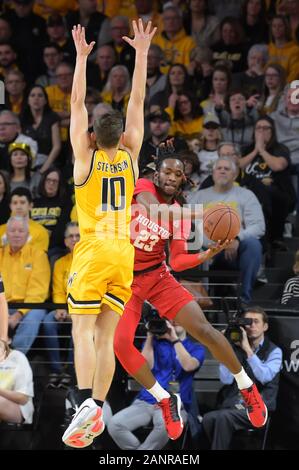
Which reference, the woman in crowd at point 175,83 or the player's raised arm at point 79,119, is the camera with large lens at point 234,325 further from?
the woman in crowd at point 175,83

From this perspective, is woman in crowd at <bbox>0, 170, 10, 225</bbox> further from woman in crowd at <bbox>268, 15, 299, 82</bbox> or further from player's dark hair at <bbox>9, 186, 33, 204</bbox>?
woman in crowd at <bbox>268, 15, 299, 82</bbox>

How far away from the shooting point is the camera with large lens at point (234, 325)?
10.4 m

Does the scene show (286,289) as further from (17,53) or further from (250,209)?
(17,53)

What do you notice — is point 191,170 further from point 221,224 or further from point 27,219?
point 221,224

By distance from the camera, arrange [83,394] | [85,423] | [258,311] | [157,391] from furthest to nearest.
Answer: [258,311] → [157,391] → [83,394] → [85,423]

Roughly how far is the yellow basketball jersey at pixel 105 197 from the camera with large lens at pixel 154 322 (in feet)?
9.16

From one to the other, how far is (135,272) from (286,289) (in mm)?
2774

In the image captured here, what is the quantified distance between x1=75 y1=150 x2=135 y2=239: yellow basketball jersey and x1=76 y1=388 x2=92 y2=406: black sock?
111 centimetres

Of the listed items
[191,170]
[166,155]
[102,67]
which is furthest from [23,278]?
[166,155]

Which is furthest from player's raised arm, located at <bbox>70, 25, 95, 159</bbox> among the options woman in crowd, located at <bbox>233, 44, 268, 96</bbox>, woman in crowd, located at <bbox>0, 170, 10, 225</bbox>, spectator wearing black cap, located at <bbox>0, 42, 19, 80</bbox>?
spectator wearing black cap, located at <bbox>0, 42, 19, 80</bbox>

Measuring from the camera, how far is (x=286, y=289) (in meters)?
11.2

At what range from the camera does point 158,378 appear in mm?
10766

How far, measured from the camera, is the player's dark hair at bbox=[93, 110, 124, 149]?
793 centimetres

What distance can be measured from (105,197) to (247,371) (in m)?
3.28
